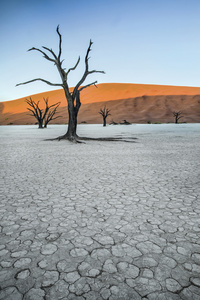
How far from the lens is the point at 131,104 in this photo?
8225 cm

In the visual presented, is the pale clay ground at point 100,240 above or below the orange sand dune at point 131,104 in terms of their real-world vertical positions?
below

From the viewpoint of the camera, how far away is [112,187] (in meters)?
4.38

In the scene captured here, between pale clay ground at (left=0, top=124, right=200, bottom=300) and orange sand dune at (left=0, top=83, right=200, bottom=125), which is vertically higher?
orange sand dune at (left=0, top=83, right=200, bottom=125)

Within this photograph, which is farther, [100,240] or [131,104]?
[131,104]

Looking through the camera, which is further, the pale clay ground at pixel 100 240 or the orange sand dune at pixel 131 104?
the orange sand dune at pixel 131 104

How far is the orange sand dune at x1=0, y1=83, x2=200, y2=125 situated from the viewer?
70731 millimetres

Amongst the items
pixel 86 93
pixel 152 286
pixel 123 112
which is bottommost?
→ pixel 152 286

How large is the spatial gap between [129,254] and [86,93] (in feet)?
370

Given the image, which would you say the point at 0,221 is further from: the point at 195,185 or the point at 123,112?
the point at 123,112

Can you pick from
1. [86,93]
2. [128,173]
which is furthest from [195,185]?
[86,93]

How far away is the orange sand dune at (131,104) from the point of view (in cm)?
7073

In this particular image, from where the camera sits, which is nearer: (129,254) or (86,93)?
(129,254)

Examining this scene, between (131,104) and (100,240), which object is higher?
(131,104)

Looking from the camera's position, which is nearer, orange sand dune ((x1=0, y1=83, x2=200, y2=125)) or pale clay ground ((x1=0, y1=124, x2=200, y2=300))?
pale clay ground ((x1=0, y1=124, x2=200, y2=300))
